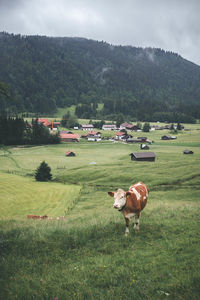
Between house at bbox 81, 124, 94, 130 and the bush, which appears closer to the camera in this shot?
the bush

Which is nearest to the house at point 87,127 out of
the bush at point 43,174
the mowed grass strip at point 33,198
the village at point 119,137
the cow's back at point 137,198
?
the village at point 119,137

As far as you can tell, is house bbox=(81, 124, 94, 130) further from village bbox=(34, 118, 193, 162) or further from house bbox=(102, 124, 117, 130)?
house bbox=(102, 124, 117, 130)

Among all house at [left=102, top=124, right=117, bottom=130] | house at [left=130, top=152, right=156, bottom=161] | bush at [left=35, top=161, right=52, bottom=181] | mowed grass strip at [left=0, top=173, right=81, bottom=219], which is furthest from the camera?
house at [left=102, top=124, right=117, bottom=130]

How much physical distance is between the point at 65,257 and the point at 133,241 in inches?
123

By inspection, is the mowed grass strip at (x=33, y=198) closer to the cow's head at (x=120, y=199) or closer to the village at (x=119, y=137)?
the cow's head at (x=120, y=199)

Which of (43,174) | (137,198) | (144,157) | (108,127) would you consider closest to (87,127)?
(108,127)

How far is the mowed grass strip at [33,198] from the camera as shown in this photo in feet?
98.9

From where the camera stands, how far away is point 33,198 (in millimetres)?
36969

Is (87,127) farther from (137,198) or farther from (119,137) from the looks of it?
(137,198)

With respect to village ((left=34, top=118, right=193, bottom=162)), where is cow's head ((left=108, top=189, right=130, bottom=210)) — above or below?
above

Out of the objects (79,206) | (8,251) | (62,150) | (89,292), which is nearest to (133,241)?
(89,292)

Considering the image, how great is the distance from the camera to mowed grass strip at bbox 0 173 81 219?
98.9 ft

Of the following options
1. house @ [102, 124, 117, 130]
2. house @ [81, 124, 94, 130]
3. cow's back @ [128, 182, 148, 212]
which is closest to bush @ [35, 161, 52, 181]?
cow's back @ [128, 182, 148, 212]

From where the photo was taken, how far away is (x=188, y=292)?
526 centimetres
